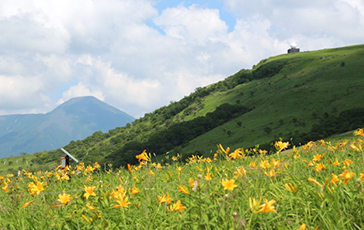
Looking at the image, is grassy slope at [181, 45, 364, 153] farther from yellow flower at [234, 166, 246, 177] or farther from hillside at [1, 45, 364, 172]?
yellow flower at [234, 166, 246, 177]

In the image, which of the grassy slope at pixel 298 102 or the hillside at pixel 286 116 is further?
the grassy slope at pixel 298 102

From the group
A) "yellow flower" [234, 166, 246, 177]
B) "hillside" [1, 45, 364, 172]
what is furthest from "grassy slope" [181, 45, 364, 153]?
"yellow flower" [234, 166, 246, 177]

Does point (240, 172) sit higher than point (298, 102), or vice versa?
point (240, 172)

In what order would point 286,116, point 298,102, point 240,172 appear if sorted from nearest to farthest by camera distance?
point 240,172 → point 286,116 → point 298,102

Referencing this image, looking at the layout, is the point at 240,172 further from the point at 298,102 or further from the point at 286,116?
the point at 298,102

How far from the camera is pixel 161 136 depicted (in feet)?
586

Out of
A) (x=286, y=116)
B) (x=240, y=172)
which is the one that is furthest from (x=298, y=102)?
(x=240, y=172)

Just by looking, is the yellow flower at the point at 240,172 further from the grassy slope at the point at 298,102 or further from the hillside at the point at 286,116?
the grassy slope at the point at 298,102

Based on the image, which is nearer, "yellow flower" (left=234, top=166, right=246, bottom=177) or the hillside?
"yellow flower" (left=234, top=166, right=246, bottom=177)

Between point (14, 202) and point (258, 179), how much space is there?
4.27 meters

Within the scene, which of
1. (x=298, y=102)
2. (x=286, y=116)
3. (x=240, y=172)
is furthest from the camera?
(x=298, y=102)

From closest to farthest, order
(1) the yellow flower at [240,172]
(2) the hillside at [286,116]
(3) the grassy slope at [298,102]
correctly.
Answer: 1. (1) the yellow flower at [240,172]
2. (2) the hillside at [286,116]
3. (3) the grassy slope at [298,102]

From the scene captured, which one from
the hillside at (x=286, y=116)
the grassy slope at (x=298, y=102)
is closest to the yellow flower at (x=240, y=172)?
the hillside at (x=286, y=116)

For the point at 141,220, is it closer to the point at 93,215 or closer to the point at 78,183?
the point at 93,215
